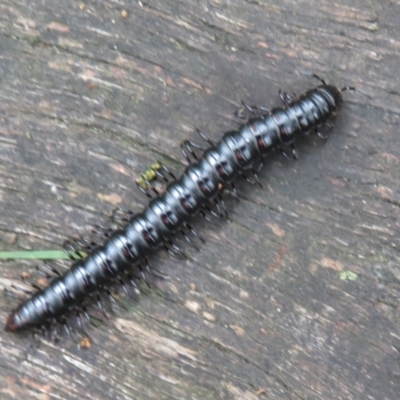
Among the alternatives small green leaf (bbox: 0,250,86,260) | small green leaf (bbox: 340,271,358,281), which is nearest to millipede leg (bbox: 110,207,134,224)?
small green leaf (bbox: 0,250,86,260)

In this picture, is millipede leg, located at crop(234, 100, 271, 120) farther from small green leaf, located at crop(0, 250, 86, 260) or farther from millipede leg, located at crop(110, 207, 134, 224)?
small green leaf, located at crop(0, 250, 86, 260)

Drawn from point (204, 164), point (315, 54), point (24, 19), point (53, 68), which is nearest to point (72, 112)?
point (53, 68)

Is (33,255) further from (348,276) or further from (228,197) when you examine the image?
(348,276)

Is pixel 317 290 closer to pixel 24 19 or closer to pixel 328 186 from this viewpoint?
pixel 328 186

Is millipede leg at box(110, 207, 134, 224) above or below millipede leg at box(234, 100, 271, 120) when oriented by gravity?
below

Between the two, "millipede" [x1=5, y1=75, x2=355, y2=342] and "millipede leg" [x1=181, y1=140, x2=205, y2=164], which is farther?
"millipede leg" [x1=181, y1=140, x2=205, y2=164]

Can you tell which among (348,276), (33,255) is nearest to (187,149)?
(33,255)
